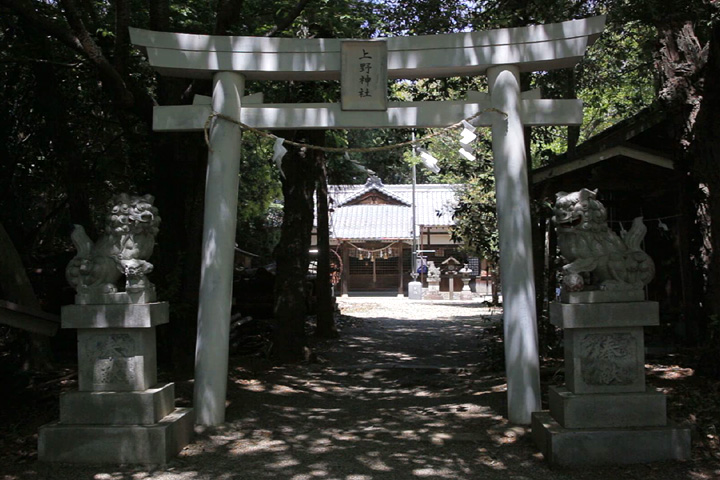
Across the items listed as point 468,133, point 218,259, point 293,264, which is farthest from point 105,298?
point 293,264

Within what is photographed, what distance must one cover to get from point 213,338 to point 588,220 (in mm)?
3447

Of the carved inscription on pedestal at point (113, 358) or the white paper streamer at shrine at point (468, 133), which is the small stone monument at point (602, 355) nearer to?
the white paper streamer at shrine at point (468, 133)

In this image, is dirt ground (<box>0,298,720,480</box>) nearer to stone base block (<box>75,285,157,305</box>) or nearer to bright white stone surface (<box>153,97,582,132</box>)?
stone base block (<box>75,285,157,305</box>)

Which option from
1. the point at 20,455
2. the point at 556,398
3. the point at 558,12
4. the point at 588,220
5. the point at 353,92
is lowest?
the point at 20,455

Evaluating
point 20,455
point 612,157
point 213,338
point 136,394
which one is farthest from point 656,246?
point 20,455

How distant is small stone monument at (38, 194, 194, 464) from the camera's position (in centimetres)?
505

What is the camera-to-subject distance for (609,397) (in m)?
4.95

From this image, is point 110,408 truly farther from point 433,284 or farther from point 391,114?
point 433,284

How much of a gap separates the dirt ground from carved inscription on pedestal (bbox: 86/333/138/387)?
67 centimetres

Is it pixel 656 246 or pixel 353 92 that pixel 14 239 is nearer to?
pixel 353 92

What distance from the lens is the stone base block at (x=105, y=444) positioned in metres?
5.02

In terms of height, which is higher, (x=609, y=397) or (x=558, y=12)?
(x=558, y=12)

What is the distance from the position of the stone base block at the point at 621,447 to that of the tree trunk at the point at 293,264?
20.5 ft

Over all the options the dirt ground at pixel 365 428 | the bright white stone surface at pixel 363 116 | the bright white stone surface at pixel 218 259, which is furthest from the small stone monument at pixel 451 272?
the bright white stone surface at pixel 218 259
